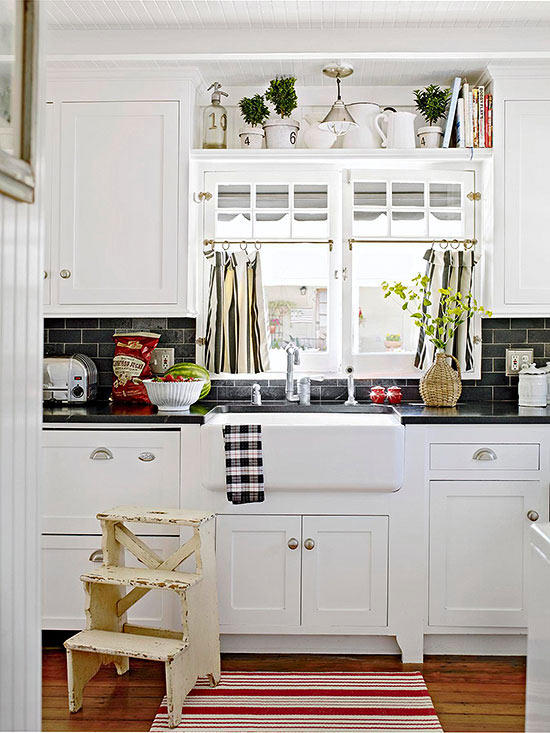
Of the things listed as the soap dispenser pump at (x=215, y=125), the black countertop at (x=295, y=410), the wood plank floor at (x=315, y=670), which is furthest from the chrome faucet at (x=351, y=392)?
the soap dispenser pump at (x=215, y=125)

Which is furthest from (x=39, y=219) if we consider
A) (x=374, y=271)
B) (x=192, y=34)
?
(x=374, y=271)

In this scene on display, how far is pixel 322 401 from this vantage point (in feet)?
11.9

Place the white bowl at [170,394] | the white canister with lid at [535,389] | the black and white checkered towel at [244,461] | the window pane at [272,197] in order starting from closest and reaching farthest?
the black and white checkered towel at [244,461], the white bowl at [170,394], the white canister with lid at [535,389], the window pane at [272,197]

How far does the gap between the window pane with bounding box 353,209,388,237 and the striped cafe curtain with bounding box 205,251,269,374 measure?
484 mm

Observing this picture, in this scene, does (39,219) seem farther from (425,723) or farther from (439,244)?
(439,244)

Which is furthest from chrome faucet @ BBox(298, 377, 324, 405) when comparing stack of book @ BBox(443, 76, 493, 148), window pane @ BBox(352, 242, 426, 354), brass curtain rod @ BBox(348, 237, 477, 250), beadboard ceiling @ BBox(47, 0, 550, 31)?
beadboard ceiling @ BBox(47, 0, 550, 31)

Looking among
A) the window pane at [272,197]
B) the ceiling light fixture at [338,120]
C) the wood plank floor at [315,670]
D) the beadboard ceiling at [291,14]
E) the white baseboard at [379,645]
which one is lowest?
the wood plank floor at [315,670]

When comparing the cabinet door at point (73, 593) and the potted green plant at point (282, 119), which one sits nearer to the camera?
the cabinet door at point (73, 593)

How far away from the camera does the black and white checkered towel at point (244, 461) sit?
2938 mm

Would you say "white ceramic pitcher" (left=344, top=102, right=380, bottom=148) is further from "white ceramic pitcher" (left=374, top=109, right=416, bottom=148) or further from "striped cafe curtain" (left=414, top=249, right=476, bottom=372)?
"striped cafe curtain" (left=414, top=249, right=476, bottom=372)

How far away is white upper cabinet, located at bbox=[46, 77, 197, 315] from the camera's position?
3.34 metres

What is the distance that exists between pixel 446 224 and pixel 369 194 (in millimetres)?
384

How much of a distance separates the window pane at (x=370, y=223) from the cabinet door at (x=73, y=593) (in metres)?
1.78

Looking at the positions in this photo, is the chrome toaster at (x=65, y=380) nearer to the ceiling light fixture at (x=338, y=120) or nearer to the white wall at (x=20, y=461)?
the ceiling light fixture at (x=338, y=120)
